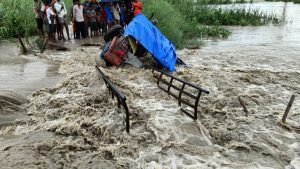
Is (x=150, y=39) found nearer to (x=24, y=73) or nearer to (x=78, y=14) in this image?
(x=24, y=73)

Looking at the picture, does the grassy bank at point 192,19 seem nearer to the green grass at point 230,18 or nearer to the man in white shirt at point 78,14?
the green grass at point 230,18

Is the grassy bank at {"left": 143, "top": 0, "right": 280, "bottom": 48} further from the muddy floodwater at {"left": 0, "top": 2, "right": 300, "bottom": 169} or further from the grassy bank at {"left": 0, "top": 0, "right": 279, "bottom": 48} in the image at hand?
the muddy floodwater at {"left": 0, "top": 2, "right": 300, "bottom": 169}

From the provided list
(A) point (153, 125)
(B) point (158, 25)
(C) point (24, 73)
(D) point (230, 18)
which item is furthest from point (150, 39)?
(D) point (230, 18)

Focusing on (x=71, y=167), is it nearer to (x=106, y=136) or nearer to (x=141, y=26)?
(x=106, y=136)

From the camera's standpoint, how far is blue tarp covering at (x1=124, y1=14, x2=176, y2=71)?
8.75 metres

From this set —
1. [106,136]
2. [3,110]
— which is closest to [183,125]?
[106,136]

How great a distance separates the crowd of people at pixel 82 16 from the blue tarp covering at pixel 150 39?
3.21 m

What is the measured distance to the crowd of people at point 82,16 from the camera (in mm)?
11469

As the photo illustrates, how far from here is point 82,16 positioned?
12.6 meters

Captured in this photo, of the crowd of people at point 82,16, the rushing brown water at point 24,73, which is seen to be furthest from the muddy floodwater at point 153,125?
the crowd of people at point 82,16

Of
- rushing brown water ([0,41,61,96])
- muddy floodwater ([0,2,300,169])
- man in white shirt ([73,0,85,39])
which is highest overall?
man in white shirt ([73,0,85,39])

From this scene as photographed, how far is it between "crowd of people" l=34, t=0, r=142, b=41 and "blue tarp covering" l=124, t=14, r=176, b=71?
321 centimetres

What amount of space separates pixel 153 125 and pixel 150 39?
3503mm

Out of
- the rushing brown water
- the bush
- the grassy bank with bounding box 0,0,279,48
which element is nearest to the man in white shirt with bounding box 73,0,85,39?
the grassy bank with bounding box 0,0,279,48
